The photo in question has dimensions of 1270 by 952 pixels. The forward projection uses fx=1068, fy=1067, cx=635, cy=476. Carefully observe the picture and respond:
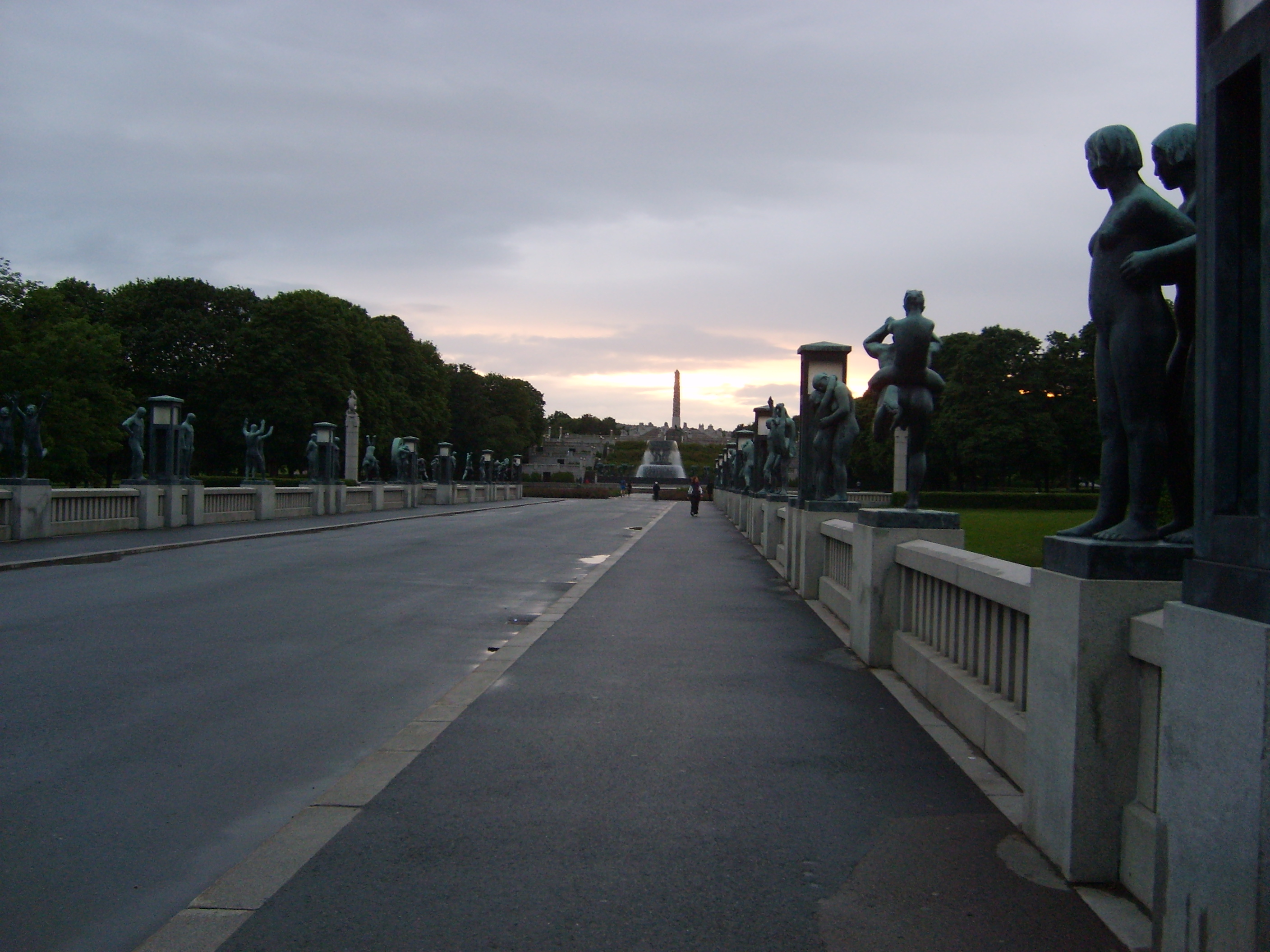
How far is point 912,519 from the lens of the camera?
24.8ft

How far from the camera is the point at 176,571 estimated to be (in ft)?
48.0

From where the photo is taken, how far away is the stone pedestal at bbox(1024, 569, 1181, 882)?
3500 mm

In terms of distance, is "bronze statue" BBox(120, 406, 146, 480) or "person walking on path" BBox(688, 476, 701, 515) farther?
"person walking on path" BBox(688, 476, 701, 515)

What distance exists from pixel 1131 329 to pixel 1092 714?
135 centimetres

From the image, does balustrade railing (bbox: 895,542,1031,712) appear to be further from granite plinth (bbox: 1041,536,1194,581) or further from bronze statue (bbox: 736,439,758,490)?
bronze statue (bbox: 736,439,758,490)

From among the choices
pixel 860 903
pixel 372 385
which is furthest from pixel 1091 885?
pixel 372 385

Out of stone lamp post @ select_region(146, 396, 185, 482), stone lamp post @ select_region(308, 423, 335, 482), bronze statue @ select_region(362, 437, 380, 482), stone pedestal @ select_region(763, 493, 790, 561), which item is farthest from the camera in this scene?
bronze statue @ select_region(362, 437, 380, 482)

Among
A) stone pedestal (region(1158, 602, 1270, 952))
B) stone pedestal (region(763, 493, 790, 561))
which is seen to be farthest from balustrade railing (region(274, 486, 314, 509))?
stone pedestal (region(1158, 602, 1270, 952))

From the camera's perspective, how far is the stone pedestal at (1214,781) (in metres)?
2.41

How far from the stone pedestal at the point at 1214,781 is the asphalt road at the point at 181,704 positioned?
293 cm

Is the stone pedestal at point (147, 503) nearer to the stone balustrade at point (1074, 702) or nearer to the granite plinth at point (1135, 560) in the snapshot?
the stone balustrade at point (1074, 702)

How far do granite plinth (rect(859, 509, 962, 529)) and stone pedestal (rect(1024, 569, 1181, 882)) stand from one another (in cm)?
367

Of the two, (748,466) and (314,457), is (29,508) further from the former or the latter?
(748,466)

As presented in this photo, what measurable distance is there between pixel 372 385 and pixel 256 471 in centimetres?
3001
